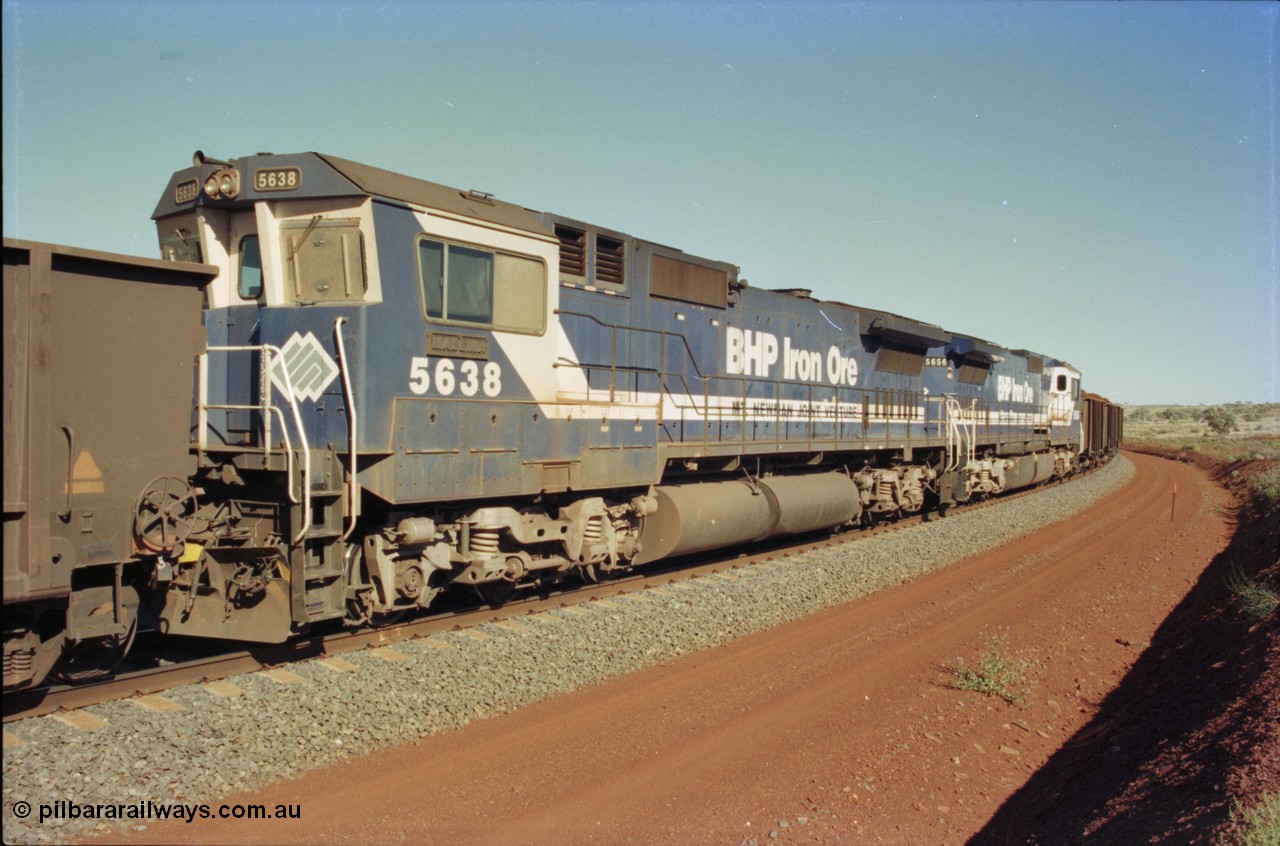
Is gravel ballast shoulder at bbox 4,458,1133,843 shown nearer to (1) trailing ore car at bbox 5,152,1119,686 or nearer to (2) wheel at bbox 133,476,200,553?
(1) trailing ore car at bbox 5,152,1119,686

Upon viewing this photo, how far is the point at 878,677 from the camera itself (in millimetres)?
7551

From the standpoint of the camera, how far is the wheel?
582cm

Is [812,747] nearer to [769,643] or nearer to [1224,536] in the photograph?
[769,643]

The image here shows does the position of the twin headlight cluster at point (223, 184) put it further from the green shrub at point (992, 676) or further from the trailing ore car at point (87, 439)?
the green shrub at point (992, 676)

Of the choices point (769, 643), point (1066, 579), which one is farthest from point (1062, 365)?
point (769, 643)

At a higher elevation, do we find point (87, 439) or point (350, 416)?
point (350, 416)

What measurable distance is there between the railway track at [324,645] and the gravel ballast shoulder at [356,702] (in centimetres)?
24

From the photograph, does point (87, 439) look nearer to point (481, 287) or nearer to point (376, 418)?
point (376, 418)

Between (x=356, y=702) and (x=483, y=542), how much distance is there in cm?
246

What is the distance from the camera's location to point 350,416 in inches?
281

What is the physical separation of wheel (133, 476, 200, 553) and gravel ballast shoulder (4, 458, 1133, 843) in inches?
43.9

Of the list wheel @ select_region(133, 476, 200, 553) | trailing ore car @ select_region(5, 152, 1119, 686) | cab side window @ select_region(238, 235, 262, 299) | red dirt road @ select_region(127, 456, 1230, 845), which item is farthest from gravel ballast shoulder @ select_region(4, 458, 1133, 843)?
cab side window @ select_region(238, 235, 262, 299)

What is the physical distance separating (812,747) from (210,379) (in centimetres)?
601

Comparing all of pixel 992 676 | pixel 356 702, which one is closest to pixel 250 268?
pixel 356 702
